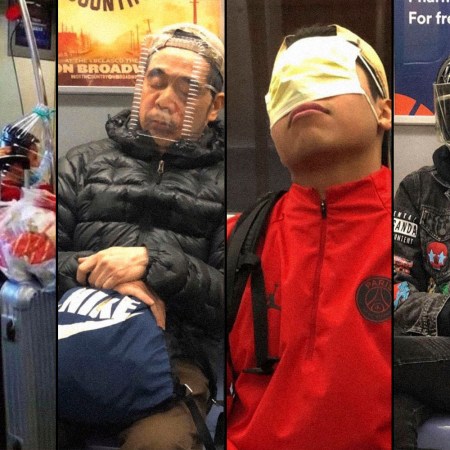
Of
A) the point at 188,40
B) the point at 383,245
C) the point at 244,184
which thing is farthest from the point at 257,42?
the point at 383,245

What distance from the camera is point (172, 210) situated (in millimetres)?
2172

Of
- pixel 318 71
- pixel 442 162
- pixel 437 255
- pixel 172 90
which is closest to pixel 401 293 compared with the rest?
pixel 437 255

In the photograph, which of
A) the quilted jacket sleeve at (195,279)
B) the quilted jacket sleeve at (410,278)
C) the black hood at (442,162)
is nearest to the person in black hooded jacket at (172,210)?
the quilted jacket sleeve at (195,279)

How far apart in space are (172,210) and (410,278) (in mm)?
756

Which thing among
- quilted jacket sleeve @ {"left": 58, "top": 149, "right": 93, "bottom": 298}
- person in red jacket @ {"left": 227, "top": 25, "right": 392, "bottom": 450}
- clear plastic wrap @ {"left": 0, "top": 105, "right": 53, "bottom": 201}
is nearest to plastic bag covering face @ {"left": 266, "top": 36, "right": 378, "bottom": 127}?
person in red jacket @ {"left": 227, "top": 25, "right": 392, "bottom": 450}

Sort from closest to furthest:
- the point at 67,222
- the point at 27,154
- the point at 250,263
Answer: the point at 250,263 → the point at 67,222 → the point at 27,154

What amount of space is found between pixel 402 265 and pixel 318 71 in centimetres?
62

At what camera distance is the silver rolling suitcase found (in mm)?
2291

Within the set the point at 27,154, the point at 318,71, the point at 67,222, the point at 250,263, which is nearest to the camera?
the point at 318,71

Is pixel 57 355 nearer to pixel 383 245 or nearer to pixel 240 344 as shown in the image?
pixel 240 344

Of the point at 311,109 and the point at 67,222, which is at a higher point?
the point at 311,109

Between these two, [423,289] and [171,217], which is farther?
[171,217]

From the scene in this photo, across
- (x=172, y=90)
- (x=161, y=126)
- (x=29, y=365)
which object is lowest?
(x=29, y=365)

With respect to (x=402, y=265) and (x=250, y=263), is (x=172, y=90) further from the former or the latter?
(x=402, y=265)
